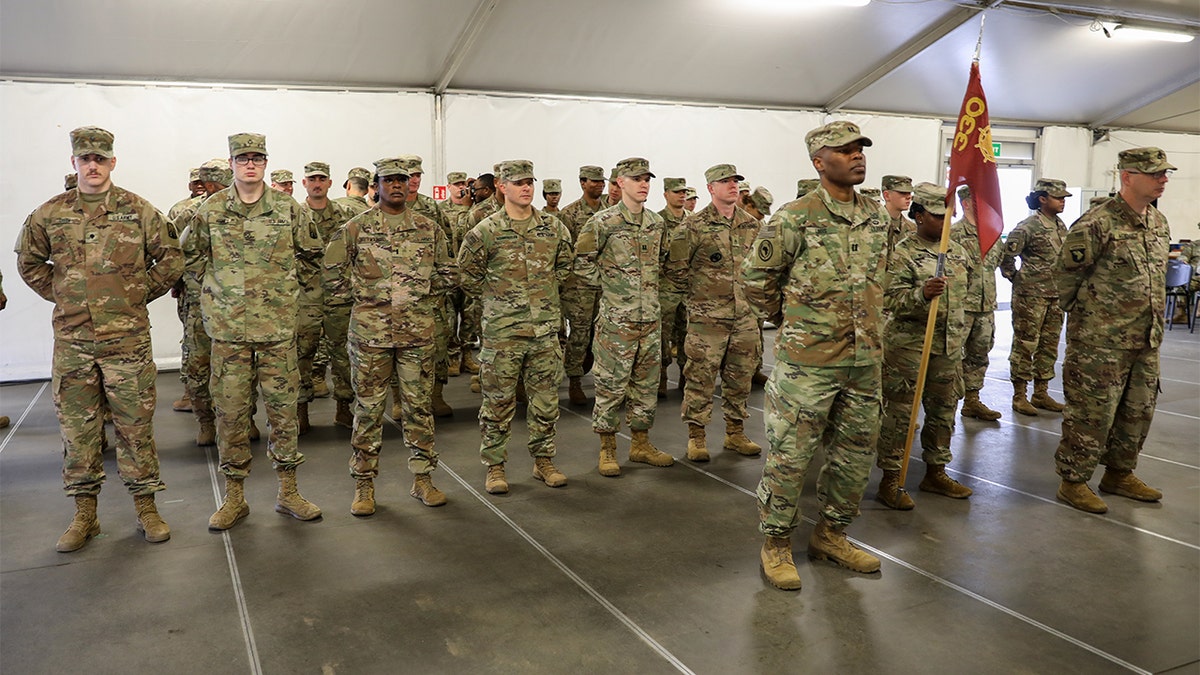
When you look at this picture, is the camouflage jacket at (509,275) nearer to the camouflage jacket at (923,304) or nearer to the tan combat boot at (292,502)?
the tan combat boot at (292,502)

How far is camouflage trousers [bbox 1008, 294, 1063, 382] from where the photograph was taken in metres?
7.17

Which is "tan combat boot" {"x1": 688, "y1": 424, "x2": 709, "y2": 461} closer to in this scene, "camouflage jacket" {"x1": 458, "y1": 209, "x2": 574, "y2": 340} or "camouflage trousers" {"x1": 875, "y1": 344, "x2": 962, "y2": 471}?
"camouflage trousers" {"x1": 875, "y1": 344, "x2": 962, "y2": 471}

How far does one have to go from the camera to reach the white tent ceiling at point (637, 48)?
25.5 feet

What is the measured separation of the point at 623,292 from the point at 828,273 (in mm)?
1855

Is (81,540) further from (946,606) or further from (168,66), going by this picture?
(168,66)

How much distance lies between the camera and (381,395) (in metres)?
4.66

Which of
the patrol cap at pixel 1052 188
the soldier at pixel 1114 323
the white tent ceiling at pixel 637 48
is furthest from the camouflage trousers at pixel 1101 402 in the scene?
the white tent ceiling at pixel 637 48

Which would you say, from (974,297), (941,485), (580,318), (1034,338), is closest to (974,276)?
(974,297)

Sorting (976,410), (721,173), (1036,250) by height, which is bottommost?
(976,410)

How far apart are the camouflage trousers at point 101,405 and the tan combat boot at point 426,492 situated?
132cm

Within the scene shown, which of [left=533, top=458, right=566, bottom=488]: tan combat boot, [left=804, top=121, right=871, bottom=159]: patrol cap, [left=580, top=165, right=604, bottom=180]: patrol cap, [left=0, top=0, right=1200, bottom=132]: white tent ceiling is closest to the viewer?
[left=804, top=121, right=871, bottom=159]: patrol cap

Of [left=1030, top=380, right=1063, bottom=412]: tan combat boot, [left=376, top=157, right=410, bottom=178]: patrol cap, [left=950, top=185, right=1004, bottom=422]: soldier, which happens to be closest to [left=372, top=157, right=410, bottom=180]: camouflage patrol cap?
[left=376, top=157, right=410, bottom=178]: patrol cap

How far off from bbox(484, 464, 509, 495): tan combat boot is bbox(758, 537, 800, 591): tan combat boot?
1.71m

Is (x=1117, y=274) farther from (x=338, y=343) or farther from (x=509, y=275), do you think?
(x=338, y=343)
